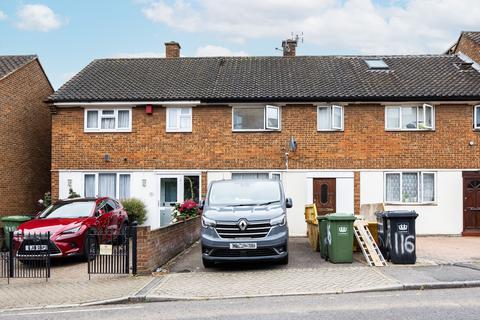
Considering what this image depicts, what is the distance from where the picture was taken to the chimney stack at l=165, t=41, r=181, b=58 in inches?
1030

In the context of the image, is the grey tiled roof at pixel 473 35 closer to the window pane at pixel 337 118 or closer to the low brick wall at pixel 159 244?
the window pane at pixel 337 118

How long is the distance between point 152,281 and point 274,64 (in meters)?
14.9

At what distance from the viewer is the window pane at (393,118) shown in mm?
19891

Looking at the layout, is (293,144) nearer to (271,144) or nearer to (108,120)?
(271,144)

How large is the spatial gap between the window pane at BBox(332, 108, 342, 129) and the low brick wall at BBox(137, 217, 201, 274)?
22.7 feet

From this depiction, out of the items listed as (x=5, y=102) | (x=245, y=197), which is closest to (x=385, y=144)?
(x=245, y=197)

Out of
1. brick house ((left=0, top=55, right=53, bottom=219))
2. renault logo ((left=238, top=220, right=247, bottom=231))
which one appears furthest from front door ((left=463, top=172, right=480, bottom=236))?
brick house ((left=0, top=55, right=53, bottom=219))

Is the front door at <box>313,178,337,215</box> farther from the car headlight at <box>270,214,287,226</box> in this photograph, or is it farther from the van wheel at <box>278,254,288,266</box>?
the car headlight at <box>270,214,287,226</box>

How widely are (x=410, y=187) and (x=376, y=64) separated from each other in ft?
19.9

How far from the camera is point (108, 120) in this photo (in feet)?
67.3

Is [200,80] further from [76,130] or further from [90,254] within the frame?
[90,254]

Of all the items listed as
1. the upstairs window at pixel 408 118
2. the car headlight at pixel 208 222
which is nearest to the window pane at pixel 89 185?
the car headlight at pixel 208 222

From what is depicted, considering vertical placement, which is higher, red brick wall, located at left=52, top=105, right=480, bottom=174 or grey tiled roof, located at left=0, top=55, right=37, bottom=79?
grey tiled roof, located at left=0, top=55, right=37, bottom=79

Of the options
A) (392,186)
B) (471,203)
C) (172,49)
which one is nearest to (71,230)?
(392,186)
